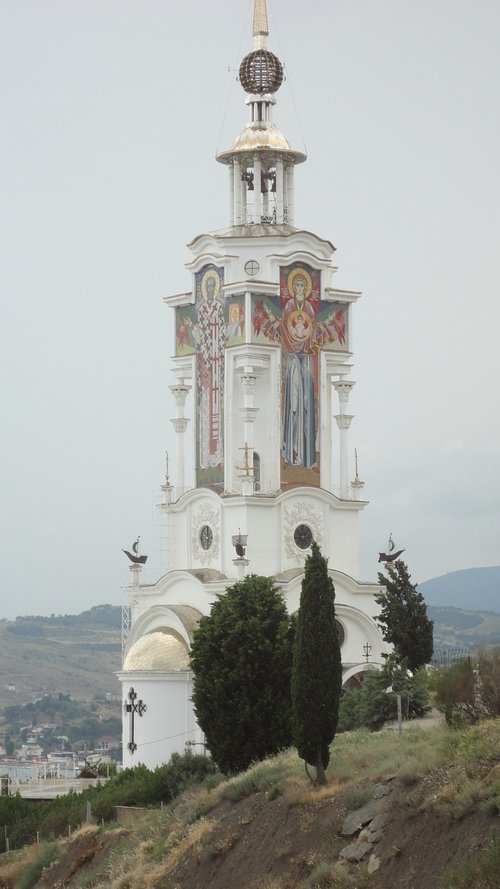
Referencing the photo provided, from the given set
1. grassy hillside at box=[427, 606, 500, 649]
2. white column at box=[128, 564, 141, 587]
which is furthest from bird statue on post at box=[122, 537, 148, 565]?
grassy hillside at box=[427, 606, 500, 649]

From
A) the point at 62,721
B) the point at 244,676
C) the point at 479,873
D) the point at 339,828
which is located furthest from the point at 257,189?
the point at 62,721

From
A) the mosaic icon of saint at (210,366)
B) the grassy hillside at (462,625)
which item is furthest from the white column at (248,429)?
the grassy hillside at (462,625)

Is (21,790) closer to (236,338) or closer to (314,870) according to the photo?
(236,338)

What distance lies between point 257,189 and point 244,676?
19.8m

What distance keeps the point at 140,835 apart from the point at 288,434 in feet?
59.5

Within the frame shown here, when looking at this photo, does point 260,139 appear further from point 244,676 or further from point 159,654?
point 244,676

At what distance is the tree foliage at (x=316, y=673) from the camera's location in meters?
36.4

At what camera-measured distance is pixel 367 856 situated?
31672 mm

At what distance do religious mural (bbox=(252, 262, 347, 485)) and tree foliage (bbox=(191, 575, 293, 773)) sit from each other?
38.8 ft

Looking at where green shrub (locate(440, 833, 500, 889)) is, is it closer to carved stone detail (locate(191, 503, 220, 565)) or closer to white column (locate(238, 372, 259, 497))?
white column (locate(238, 372, 259, 497))

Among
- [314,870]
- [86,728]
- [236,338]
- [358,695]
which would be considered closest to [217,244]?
[236,338]

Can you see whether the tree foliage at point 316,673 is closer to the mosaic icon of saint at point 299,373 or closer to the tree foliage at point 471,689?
the tree foliage at point 471,689

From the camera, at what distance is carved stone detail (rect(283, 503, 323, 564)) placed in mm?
57719

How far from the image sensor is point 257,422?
58.3 meters
